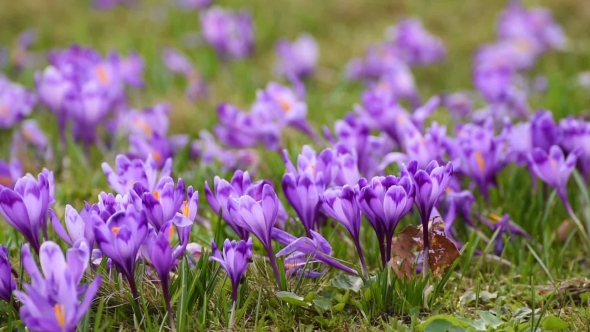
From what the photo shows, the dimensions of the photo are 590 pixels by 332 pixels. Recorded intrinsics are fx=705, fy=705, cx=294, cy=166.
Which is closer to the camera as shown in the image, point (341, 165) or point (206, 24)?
point (341, 165)

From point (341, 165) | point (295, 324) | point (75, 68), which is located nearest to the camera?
point (295, 324)

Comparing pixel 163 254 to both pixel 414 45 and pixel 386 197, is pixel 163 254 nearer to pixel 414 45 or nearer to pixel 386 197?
pixel 386 197

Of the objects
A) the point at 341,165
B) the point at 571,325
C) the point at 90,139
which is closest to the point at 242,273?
the point at 341,165

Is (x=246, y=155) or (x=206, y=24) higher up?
(x=206, y=24)

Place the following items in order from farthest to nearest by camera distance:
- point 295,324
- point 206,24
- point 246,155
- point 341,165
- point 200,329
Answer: point 206,24 → point 246,155 → point 341,165 → point 295,324 → point 200,329

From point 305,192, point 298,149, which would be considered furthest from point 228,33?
point 305,192

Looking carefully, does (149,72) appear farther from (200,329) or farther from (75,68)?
A: (200,329)

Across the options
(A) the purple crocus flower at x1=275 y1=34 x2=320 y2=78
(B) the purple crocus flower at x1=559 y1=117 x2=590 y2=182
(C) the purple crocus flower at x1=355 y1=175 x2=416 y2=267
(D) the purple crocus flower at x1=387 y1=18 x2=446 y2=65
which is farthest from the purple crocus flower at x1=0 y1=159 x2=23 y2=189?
(D) the purple crocus flower at x1=387 y1=18 x2=446 y2=65
